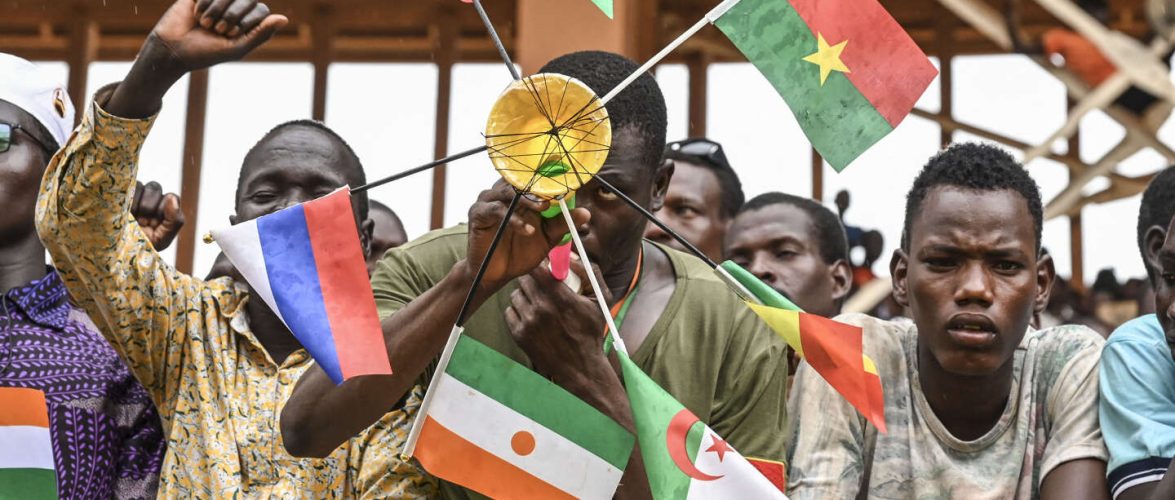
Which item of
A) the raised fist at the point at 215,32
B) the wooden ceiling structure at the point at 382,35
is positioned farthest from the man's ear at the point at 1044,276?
the wooden ceiling structure at the point at 382,35

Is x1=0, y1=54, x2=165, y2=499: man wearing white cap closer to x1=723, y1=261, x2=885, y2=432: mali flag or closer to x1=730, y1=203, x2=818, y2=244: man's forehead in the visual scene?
x1=723, y1=261, x2=885, y2=432: mali flag

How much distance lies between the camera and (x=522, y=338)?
2.40 meters

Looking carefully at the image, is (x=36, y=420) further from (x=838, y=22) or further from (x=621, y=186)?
(x=838, y=22)

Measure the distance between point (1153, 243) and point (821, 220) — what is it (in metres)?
1.48

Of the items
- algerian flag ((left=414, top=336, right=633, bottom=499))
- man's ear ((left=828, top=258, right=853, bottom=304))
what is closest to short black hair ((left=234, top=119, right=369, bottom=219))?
algerian flag ((left=414, top=336, right=633, bottom=499))

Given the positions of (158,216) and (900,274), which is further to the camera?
(158,216)

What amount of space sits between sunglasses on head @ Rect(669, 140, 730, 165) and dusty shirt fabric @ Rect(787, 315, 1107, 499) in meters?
1.54

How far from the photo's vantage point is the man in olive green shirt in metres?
2.24

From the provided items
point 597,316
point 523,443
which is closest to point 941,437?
point 597,316

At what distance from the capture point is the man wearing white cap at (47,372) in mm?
2617

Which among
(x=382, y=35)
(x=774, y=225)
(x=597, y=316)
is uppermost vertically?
(x=382, y=35)

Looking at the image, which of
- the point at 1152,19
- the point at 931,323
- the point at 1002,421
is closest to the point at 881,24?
the point at 931,323

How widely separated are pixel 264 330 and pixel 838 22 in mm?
1160

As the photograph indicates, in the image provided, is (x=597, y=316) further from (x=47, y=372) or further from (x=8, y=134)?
(x=8, y=134)
